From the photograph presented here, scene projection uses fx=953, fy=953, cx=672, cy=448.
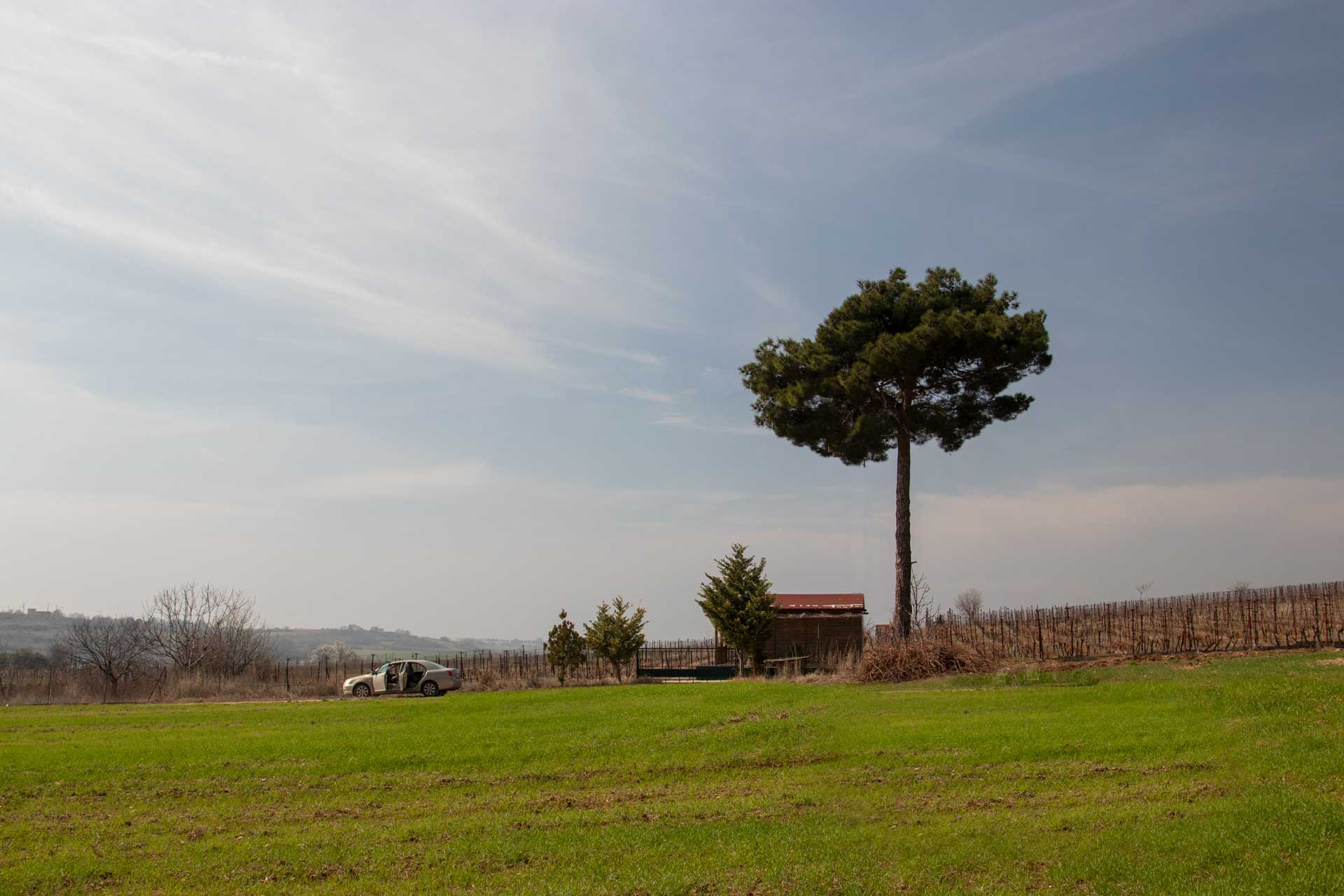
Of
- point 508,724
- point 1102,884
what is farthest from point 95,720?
point 1102,884

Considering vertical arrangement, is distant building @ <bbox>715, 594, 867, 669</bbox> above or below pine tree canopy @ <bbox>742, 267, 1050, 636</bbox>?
below

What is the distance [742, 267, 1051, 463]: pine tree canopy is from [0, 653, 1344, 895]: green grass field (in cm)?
1428

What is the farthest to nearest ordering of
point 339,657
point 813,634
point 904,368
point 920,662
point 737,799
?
point 339,657 → point 813,634 → point 904,368 → point 920,662 → point 737,799

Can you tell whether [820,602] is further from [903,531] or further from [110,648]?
[110,648]

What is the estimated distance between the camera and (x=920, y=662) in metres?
24.8

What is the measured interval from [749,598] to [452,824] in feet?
78.6

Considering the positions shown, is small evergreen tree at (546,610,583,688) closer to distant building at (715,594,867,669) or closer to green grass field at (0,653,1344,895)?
distant building at (715,594,867,669)

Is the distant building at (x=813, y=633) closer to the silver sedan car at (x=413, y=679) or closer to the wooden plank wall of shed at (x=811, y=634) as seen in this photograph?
the wooden plank wall of shed at (x=811, y=634)

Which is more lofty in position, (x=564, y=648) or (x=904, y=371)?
(x=904, y=371)

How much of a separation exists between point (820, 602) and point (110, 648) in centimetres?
3438

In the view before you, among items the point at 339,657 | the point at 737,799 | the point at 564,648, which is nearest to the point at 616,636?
the point at 564,648

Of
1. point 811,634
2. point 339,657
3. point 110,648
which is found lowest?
point 339,657

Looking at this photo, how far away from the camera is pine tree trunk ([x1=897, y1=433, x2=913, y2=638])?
30031 mm

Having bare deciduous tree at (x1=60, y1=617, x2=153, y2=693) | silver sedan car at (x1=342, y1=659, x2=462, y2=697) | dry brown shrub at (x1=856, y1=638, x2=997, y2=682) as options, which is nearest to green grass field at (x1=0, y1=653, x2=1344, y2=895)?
dry brown shrub at (x1=856, y1=638, x2=997, y2=682)
